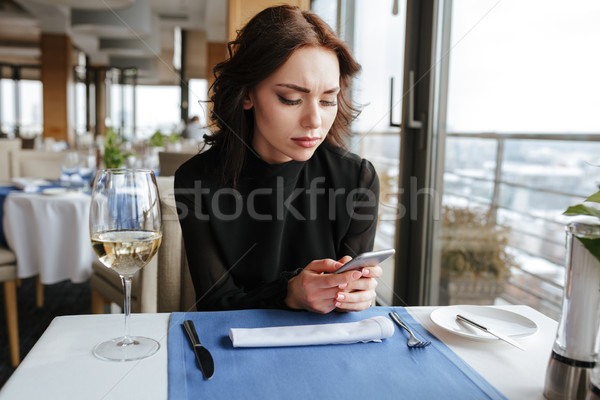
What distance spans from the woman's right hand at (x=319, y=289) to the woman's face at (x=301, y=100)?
11.8 inches

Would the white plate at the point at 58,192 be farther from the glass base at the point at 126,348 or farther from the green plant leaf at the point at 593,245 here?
the green plant leaf at the point at 593,245

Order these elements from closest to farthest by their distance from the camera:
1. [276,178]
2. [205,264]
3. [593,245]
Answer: [593,245] < [205,264] < [276,178]

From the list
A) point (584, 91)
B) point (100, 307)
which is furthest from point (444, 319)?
point (100, 307)

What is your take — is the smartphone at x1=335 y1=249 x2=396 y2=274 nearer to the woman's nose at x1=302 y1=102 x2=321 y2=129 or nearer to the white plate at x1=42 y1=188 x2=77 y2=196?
the woman's nose at x1=302 y1=102 x2=321 y2=129

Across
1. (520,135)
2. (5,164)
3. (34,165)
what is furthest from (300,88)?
(5,164)

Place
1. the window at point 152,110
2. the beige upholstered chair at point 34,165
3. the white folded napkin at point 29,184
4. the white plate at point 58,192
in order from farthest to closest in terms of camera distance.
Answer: the window at point 152,110 < the beige upholstered chair at point 34,165 < the white folded napkin at point 29,184 < the white plate at point 58,192

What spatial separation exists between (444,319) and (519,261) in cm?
190

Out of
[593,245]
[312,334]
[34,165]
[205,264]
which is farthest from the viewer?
[34,165]

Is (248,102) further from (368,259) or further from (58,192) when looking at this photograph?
(58,192)

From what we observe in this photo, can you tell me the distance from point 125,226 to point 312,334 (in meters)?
0.32

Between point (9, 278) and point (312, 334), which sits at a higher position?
point (312, 334)

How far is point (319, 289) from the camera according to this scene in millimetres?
934

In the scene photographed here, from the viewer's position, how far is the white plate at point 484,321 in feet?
2.72

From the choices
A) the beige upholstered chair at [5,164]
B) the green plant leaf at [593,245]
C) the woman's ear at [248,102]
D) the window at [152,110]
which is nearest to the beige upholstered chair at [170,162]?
the woman's ear at [248,102]
